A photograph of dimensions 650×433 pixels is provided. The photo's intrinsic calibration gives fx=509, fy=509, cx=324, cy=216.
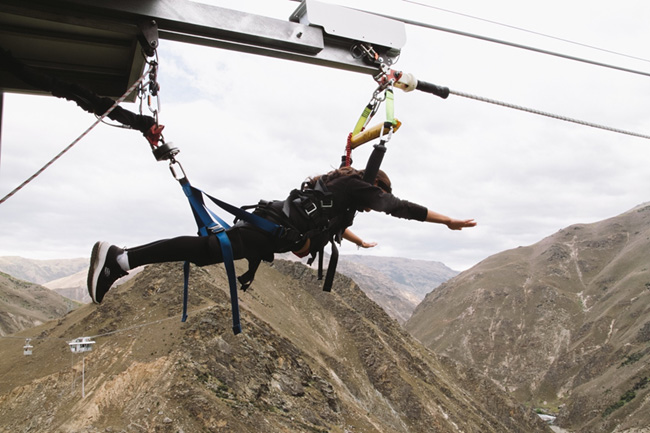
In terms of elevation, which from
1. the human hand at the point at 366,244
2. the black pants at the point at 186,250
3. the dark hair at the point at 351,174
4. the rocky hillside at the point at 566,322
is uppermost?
the dark hair at the point at 351,174

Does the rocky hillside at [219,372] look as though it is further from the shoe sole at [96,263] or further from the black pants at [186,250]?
the black pants at [186,250]

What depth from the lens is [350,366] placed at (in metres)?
49.1

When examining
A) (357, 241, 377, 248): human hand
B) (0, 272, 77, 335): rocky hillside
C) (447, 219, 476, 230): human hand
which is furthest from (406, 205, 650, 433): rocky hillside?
(0, 272, 77, 335): rocky hillside

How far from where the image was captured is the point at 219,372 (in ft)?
98.8

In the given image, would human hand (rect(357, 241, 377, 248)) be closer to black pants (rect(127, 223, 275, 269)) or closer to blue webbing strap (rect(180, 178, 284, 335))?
blue webbing strap (rect(180, 178, 284, 335))

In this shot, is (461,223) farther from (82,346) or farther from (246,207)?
(82,346)

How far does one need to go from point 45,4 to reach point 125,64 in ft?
4.53

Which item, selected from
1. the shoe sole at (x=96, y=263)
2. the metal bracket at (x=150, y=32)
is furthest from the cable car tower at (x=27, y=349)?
the metal bracket at (x=150, y=32)

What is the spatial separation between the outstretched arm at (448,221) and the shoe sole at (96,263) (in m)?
3.21

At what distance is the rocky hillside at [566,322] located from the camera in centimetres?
8931

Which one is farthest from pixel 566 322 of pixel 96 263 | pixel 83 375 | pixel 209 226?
pixel 96 263

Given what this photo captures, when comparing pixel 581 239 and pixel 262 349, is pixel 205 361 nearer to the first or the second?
pixel 262 349

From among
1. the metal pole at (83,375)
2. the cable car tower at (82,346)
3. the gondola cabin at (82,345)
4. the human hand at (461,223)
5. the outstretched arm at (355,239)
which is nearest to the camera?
the human hand at (461,223)

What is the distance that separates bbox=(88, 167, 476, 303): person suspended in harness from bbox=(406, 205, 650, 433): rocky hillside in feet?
265
